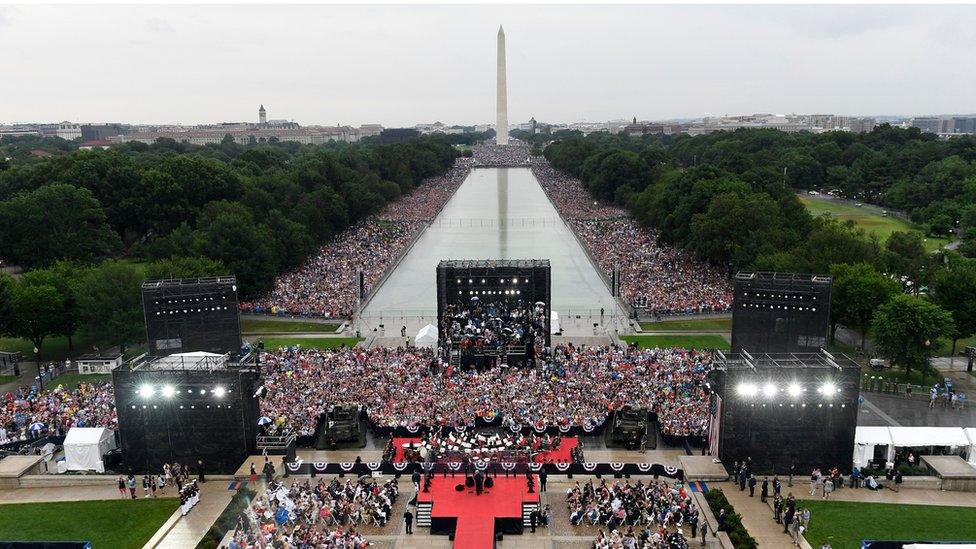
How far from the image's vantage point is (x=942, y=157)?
106 m

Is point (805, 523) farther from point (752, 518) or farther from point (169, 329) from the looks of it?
point (169, 329)

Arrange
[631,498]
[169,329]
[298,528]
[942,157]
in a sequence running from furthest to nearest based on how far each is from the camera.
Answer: [942,157]
[169,329]
[631,498]
[298,528]

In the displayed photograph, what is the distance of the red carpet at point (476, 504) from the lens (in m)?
21.8

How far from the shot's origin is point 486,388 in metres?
32.8

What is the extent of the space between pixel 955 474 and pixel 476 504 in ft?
58.2

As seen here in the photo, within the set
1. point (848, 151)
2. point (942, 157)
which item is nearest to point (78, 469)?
point (942, 157)

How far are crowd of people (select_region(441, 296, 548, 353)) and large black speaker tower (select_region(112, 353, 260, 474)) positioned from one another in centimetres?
1349

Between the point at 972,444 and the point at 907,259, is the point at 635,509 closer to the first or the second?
the point at 972,444

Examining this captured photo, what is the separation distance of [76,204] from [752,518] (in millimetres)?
59475

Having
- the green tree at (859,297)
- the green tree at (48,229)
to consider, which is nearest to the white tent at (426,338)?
the green tree at (859,297)

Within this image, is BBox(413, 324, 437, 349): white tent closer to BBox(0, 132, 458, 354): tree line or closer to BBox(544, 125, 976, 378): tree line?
BBox(0, 132, 458, 354): tree line

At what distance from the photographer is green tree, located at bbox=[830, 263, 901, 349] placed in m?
39.4

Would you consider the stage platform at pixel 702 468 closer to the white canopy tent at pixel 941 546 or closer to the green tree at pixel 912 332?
the white canopy tent at pixel 941 546

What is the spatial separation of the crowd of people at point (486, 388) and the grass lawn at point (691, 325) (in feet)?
26.3
